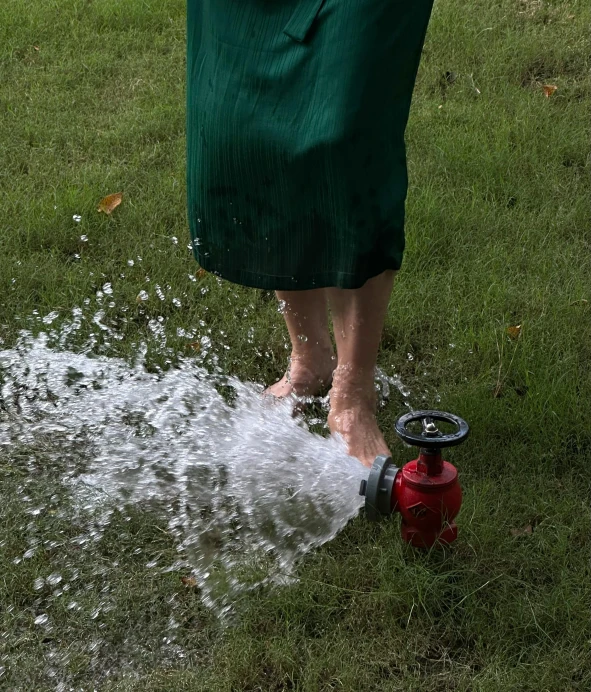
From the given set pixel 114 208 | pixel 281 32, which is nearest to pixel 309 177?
pixel 281 32

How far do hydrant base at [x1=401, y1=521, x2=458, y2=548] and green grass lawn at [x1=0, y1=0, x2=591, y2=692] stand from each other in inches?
2.0

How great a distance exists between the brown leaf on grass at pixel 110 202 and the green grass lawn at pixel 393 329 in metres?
0.03

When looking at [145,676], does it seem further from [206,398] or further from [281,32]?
[281,32]

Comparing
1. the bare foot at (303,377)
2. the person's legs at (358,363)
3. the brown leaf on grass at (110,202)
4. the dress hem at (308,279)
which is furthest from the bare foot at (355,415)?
the brown leaf on grass at (110,202)

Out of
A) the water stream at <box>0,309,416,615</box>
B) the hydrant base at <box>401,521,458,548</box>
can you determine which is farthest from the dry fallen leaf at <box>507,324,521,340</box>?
the hydrant base at <box>401,521,458,548</box>

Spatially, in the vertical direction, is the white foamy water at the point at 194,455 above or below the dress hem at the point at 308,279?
below

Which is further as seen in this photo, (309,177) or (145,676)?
(309,177)

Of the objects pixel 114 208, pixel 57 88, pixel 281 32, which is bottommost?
pixel 114 208

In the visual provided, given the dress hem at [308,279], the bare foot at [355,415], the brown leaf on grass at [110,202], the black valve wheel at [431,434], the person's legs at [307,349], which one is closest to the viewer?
the black valve wheel at [431,434]

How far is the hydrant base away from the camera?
206cm

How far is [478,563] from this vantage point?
213 centimetres

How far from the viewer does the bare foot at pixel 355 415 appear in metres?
2.47

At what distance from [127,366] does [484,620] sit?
4.55ft

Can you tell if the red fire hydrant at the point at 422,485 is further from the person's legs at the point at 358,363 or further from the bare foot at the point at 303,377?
the bare foot at the point at 303,377
